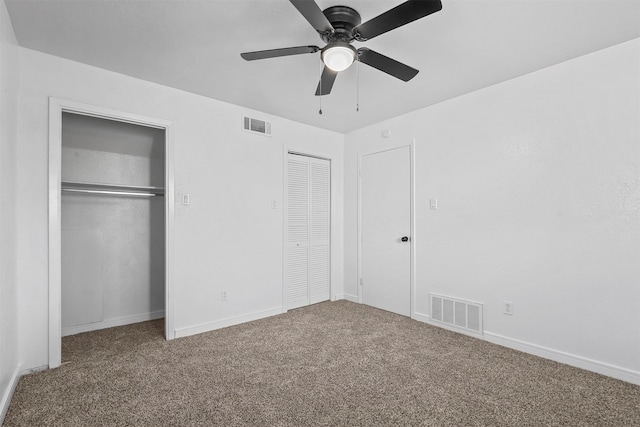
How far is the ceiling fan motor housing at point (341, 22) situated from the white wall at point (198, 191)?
1.93 meters

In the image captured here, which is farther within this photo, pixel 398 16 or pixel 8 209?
pixel 8 209

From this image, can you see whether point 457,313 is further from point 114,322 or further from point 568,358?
point 114,322

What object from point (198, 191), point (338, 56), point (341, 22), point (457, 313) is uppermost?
point (341, 22)

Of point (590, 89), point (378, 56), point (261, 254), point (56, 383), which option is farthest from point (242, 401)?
point (590, 89)

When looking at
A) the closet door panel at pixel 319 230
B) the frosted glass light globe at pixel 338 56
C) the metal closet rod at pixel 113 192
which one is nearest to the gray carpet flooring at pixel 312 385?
the closet door panel at pixel 319 230

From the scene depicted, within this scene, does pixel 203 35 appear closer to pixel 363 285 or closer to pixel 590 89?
pixel 590 89

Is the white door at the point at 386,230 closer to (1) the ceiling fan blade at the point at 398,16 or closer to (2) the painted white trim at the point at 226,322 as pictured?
(2) the painted white trim at the point at 226,322

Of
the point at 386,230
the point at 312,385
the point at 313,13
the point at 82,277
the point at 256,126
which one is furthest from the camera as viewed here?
the point at 386,230

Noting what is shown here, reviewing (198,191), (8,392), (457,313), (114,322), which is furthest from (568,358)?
(114,322)

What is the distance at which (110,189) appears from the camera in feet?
12.0

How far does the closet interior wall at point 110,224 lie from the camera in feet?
11.4

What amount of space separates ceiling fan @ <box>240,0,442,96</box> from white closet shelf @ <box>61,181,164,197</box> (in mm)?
2383

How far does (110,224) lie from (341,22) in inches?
133

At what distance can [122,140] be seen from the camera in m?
3.63
